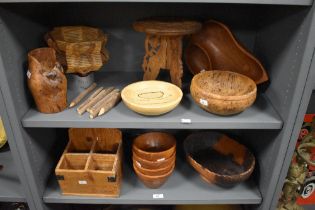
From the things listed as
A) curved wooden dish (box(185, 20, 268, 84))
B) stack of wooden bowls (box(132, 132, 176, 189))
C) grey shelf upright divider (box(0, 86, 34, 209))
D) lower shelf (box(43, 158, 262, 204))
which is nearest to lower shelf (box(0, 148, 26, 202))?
grey shelf upright divider (box(0, 86, 34, 209))

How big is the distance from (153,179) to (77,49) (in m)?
0.55

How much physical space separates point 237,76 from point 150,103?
355mm

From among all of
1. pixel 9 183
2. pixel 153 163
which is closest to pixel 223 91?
pixel 153 163

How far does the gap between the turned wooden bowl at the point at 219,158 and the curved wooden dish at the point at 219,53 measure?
33cm

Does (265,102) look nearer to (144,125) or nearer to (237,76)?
(237,76)

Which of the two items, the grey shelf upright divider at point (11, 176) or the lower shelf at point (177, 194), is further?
the lower shelf at point (177, 194)

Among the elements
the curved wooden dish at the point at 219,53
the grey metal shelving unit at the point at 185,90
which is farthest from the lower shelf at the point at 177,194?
the curved wooden dish at the point at 219,53

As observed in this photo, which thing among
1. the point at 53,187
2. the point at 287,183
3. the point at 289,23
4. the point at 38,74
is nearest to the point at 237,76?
the point at 289,23

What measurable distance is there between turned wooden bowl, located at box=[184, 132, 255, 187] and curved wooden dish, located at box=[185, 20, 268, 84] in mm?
331

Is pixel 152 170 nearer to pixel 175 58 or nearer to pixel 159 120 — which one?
pixel 159 120

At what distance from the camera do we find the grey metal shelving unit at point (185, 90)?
32.3 inches

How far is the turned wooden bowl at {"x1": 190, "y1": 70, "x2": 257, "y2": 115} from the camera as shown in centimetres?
85

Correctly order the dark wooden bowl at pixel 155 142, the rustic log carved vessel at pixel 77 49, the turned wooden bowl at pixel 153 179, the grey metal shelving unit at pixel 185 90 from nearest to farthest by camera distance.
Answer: the grey metal shelving unit at pixel 185 90 → the rustic log carved vessel at pixel 77 49 → the turned wooden bowl at pixel 153 179 → the dark wooden bowl at pixel 155 142

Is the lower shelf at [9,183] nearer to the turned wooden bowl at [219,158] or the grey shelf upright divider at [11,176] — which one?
the grey shelf upright divider at [11,176]
